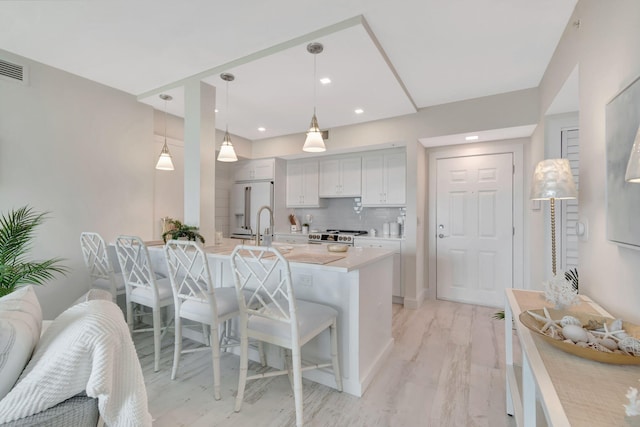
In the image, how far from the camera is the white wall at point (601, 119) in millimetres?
1218

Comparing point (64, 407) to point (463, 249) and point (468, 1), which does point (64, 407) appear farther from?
point (463, 249)

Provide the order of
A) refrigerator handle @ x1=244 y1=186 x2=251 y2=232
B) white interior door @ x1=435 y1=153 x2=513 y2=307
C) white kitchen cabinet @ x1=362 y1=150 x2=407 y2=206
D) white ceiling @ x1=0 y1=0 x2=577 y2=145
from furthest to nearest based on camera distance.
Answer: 1. refrigerator handle @ x1=244 y1=186 x2=251 y2=232
2. white kitchen cabinet @ x1=362 y1=150 x2=407 y2=206
3. white interior door @ x1=435 y1=153 x2=513 y2=307
4. white ceiling @ x1=0 y1=0 x2=577 y2=145

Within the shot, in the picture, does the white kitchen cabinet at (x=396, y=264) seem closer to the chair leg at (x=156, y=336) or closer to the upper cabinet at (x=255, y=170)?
the upper cabinet at (x=255, y=170)

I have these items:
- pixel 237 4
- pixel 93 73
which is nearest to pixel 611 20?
pixel 237 4

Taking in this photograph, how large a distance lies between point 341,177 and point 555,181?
3.17 metres

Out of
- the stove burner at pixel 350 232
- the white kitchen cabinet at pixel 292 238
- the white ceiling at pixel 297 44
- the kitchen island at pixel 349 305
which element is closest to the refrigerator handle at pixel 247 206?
the white kitchen cabinet at pixel 292 238

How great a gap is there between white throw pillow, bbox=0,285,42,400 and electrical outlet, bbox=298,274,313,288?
144 centimetres

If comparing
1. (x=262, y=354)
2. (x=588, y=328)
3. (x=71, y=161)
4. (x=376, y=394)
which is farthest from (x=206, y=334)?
(x=588, y=328)

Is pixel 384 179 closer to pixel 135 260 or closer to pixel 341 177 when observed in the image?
pixel 341 177

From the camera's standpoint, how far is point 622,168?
3.89ft

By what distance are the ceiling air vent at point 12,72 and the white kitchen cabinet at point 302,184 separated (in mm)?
3409

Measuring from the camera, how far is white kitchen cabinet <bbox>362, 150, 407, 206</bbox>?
417 cm

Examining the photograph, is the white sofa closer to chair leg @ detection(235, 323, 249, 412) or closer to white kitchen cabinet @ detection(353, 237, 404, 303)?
chair leg @ detection(235, 323, 249, 412)

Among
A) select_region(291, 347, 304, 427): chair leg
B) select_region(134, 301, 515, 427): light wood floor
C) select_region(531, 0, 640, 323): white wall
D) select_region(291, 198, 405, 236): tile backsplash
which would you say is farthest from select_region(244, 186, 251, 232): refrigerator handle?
select_region(531, 0, 640, 323): white wall
